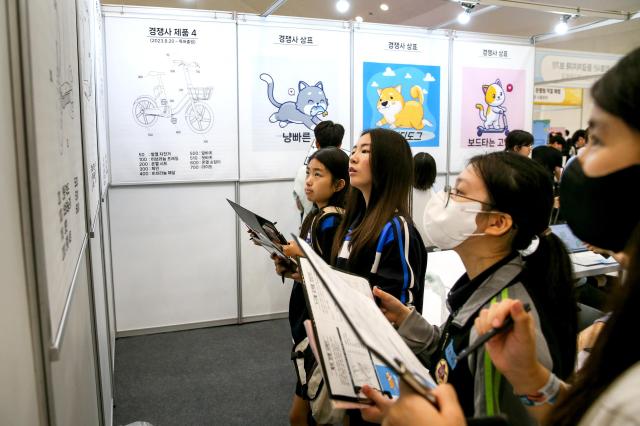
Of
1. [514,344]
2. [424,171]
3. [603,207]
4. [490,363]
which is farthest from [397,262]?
[424,171]

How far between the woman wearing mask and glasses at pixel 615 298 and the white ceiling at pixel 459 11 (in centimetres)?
582

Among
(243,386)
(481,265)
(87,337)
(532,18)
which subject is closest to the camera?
(481,265)

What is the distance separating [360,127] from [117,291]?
7.57 feet

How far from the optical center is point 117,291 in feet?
12.2

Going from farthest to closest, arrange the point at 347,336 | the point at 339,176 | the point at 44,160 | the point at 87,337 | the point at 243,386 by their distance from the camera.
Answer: the point at 243,386 < the point at 339,176 < the point at 87,337 < the point at 347,336 < the point at 44,160

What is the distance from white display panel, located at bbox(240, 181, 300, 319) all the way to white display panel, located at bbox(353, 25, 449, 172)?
33.6 inches

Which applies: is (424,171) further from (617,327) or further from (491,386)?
(617,327)

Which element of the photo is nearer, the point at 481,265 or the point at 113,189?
the point at 481,265

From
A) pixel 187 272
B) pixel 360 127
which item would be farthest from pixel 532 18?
pixel 187 272

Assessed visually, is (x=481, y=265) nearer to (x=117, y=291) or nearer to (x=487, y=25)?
(x=117, y=291)


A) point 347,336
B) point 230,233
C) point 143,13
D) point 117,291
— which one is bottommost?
point 117,291

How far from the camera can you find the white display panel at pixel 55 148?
0.69m

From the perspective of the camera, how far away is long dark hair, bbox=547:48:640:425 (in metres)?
0.61

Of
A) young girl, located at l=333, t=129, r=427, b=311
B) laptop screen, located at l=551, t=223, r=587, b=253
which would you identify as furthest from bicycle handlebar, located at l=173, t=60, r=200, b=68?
laptop screen, located at l=551, t=223, r=587, b=253
